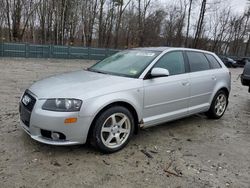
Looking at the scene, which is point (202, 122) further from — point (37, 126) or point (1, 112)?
point (1, 112)

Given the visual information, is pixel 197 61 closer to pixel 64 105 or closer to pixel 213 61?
pixel 213 61

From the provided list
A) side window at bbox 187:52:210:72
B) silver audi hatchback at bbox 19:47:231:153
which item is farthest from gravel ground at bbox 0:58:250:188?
side window at bbox 187:52:210:72

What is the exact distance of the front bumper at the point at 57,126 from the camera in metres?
2.83

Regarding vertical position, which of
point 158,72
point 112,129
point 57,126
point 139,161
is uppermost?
point 158,72

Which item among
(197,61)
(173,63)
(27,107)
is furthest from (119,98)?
(197,61)

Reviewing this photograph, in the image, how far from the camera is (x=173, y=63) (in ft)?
13.4

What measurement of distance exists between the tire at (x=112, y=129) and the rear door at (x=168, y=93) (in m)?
0.35

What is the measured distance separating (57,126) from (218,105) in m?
3.68

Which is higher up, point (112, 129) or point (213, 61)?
point (213, 61)

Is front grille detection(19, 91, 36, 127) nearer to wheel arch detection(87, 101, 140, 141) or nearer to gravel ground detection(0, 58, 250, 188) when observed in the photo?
gravel ground detection(0, 58, 250, 188)

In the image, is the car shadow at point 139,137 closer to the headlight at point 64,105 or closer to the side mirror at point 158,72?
the headlight at point 64,105

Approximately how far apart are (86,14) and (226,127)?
30.5 meters

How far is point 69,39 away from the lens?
3173cm

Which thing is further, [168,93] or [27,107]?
[168,93]
